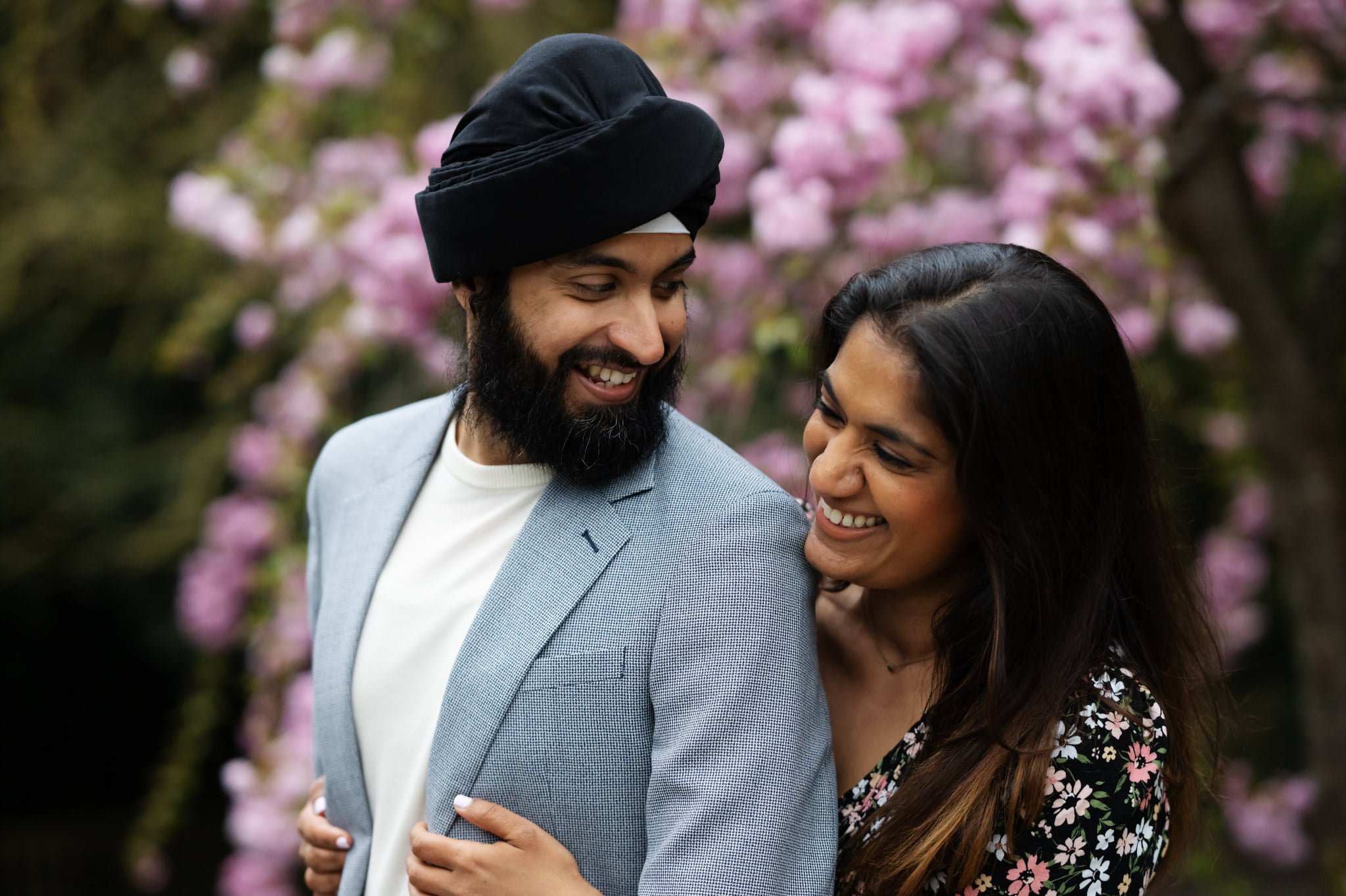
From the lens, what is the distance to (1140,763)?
4.90 feet

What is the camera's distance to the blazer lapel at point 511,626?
4.96 ft

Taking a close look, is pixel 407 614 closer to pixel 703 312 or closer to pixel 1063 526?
pixel 1063 526

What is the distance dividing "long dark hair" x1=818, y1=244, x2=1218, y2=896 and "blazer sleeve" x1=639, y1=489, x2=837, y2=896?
0.47 ft

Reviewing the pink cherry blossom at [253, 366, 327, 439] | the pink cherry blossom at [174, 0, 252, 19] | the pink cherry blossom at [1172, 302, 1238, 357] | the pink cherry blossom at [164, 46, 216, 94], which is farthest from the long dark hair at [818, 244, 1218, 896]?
the pink cherry blossom at [164, 46, 216, 94]

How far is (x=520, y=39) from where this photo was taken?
3.60 meters

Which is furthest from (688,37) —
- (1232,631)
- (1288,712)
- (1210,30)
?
(1288,712)

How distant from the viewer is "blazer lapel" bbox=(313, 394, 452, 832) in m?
1.70

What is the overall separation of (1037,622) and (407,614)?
0.82 metres

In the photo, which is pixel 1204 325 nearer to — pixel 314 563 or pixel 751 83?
pixel 751 83

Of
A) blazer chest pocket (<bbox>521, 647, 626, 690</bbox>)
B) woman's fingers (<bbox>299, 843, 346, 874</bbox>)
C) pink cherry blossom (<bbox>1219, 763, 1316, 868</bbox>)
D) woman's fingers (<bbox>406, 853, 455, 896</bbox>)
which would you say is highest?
blazer chest pocket (<bbox>521, 647, 626, 690</bbox>)

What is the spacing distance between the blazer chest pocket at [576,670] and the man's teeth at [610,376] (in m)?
0.35

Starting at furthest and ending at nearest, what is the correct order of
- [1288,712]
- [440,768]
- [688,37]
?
[1288,712]
[688,37]
[440,768]

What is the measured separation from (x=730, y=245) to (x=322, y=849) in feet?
5.17

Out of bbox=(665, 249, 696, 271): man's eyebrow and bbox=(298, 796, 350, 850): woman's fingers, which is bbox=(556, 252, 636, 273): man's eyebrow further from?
bbox=(298, 796, 350, 850): woman's fingers
